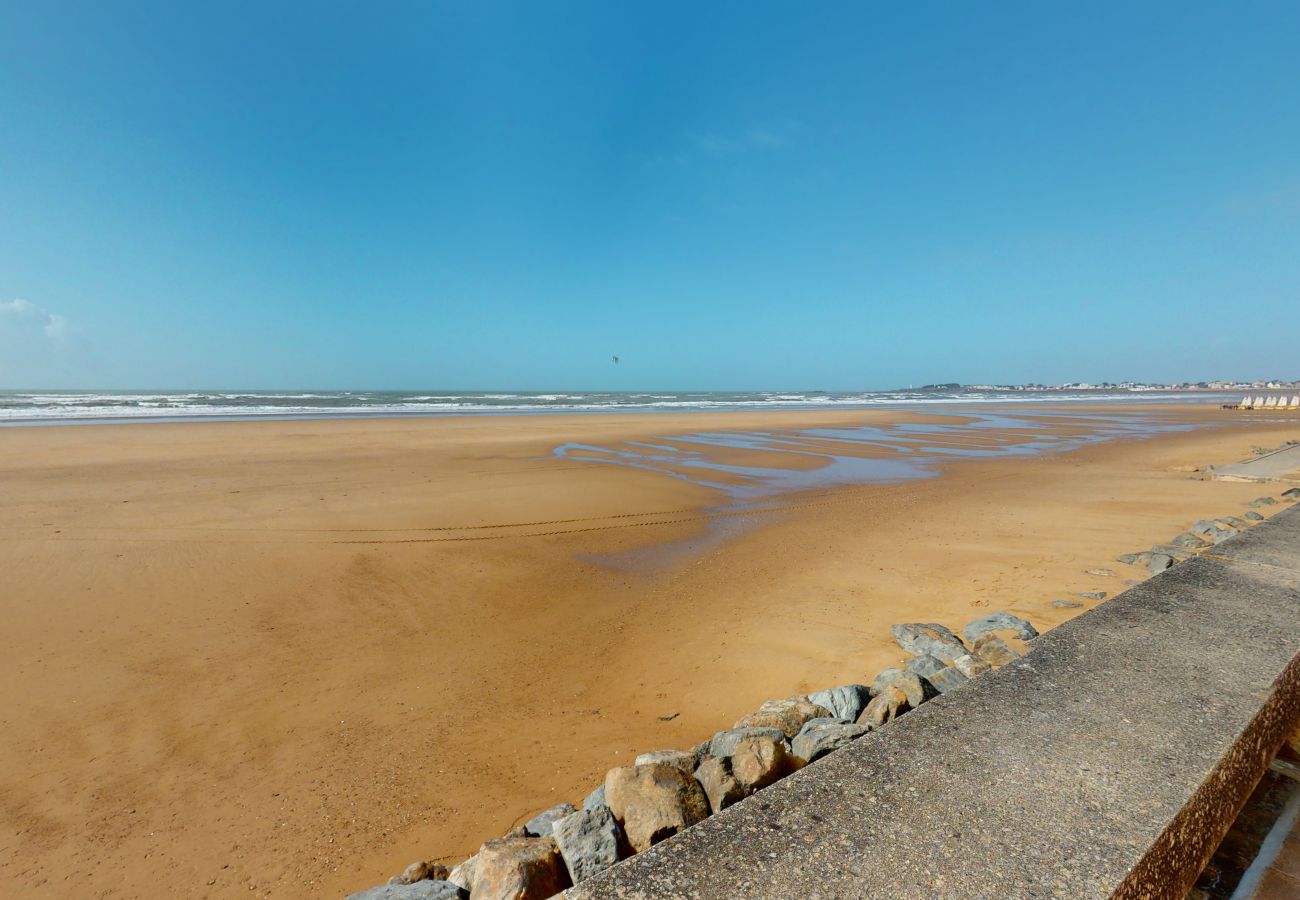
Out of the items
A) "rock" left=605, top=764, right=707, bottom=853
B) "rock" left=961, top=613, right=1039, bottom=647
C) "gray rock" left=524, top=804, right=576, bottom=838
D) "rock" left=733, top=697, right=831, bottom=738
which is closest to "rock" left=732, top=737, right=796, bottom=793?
"rock" left=605, top=764, right=707, bottom=853

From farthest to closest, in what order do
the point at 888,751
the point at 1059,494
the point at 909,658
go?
1. the point at 1059,494
2. the point at 909,658
3. the point at 888,751

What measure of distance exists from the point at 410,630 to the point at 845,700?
13.4ft

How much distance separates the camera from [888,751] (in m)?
2.36

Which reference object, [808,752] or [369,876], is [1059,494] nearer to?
[808,752]

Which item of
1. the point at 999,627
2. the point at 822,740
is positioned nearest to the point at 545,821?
the point at 822,740

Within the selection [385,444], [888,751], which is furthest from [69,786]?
[385,444]

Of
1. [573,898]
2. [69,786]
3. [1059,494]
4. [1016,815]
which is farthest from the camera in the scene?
[1059,494]

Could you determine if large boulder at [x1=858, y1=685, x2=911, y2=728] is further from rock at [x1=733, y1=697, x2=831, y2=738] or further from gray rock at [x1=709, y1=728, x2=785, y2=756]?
gray rock at [x1=709, y1=728, x2=785, y2=756]

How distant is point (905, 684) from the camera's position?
357 cm

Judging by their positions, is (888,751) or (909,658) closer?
(888,751)

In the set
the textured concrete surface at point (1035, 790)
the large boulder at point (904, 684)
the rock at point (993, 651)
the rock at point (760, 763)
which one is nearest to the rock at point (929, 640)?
the rock at point (993, 651)

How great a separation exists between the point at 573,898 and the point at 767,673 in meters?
3.07

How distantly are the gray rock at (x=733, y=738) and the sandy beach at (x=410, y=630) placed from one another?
0.68 meters

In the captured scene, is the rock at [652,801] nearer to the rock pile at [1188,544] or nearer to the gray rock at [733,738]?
the gray rock at [733,738]
